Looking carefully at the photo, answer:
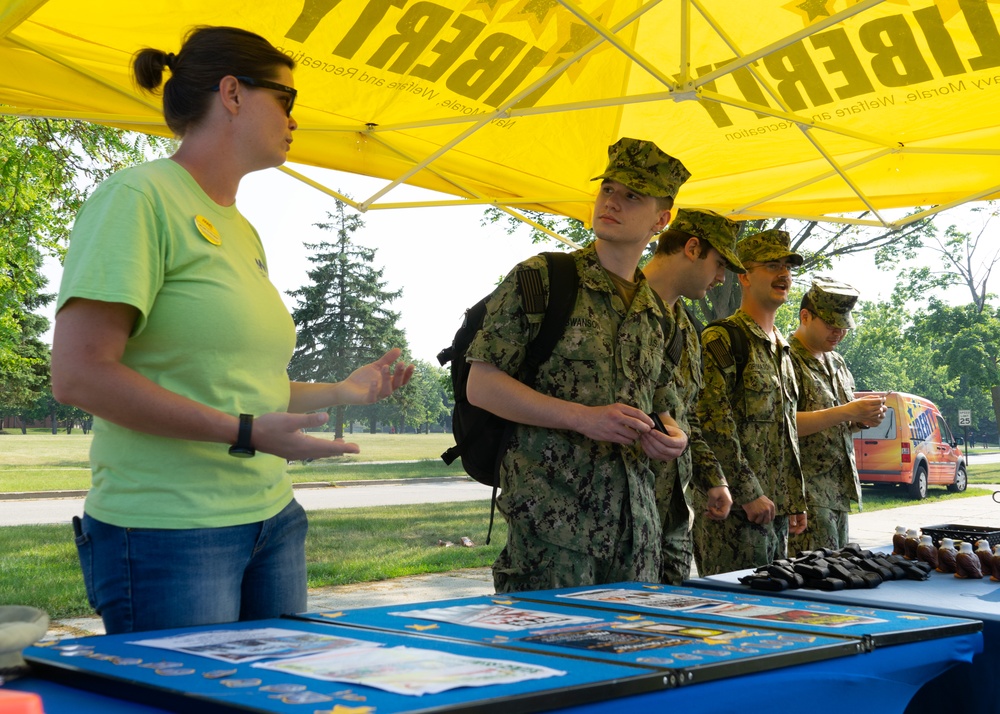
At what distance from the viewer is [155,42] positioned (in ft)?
12.7

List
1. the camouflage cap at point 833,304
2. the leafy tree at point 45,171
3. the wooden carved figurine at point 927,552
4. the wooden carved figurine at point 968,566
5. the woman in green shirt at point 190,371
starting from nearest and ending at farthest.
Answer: the woman in green shirt at point 190,371 < the wooden carved figurine at point 968,566 < the wooden carved figurine at point 927,552 < the camouflage cap at point 833,304 < the leafy tree at point 45,171

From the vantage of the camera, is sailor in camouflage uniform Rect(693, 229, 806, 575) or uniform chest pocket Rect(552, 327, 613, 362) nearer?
uniform chest pocket Rect(552, 327, 613, 362)

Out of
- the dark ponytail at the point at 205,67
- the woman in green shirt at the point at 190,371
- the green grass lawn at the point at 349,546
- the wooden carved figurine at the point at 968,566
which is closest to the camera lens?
the woman in green shirt at the point at 190,371

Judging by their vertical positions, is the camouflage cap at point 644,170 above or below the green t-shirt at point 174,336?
above

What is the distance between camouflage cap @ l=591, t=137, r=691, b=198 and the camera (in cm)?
309

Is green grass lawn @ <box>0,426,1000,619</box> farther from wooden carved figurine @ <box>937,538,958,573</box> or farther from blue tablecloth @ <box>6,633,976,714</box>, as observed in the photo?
blue tablecloth @ <box>6,633,976,714</box>

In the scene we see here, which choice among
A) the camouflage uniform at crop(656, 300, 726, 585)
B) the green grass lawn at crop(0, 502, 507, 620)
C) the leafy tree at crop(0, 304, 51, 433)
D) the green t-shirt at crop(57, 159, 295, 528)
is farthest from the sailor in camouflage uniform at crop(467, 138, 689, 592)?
the leafy tree at crop(0, 304, 51, 433)

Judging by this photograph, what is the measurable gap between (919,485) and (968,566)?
18.9 meters

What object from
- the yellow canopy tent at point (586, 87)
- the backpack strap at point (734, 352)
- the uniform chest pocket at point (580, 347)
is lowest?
the uniform chest pocket at point (580, 347)

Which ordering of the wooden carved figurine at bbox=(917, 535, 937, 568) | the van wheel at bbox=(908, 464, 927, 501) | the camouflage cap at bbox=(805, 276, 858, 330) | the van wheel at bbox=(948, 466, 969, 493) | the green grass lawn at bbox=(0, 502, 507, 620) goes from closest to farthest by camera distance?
the wooden carved figurine at bbox=(917, 535, 937, 568), the camouflage cap at bbox=(805, 276, 858, 330), the green grass lawn at bbox=(0, 502, 507, 620), the van wheel at bbox=(908, 464, 927, 501), the van wheel at bbox=(948, 466, 969, 493)

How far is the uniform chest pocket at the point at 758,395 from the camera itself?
430 cm

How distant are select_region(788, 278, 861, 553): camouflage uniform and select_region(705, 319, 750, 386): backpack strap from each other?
0.97 metres

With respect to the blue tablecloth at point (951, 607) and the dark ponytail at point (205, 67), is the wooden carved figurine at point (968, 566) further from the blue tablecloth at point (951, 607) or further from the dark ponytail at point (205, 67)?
the dark ponytail at point (205, 67)

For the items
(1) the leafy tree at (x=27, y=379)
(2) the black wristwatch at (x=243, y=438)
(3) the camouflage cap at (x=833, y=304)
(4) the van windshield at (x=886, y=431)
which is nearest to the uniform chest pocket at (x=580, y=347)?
(2) the black wristwatch at (x=243, y=438)
